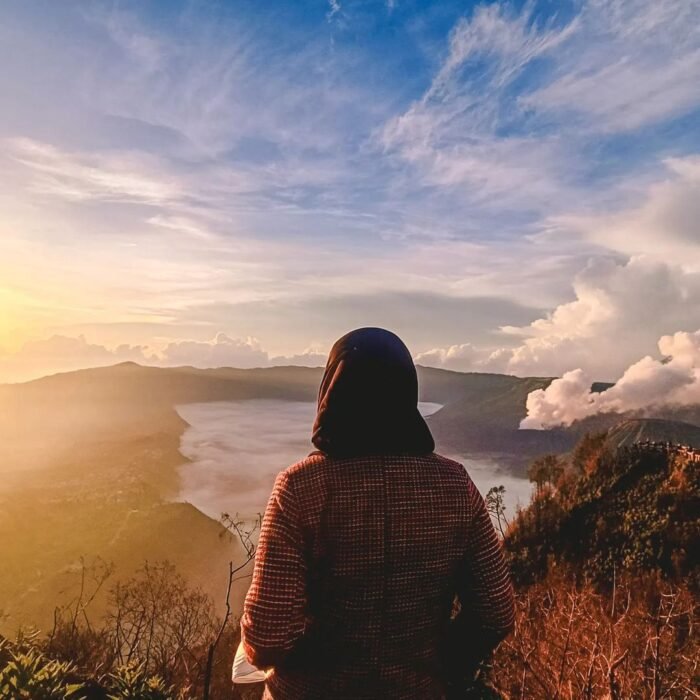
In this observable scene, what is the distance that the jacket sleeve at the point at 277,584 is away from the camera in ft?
4.79

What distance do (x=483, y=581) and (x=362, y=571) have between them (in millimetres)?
397

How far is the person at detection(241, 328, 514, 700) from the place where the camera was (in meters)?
1.48

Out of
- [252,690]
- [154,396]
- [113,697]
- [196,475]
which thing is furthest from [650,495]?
[154,396]

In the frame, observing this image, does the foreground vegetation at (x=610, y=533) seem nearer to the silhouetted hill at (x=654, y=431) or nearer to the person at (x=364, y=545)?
the person at (x=364, y=545)

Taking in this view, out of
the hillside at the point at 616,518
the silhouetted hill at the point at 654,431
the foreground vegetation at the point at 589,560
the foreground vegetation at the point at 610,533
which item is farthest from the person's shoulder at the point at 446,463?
the silhouetted hill at the point at 654,431

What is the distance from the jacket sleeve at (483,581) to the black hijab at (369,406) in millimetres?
270

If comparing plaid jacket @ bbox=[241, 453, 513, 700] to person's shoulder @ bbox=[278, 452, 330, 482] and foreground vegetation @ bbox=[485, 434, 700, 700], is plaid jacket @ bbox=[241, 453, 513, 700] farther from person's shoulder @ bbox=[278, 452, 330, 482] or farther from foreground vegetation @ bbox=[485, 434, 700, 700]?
foreground vegetation @ bbox=[485, 434, 700, 700]

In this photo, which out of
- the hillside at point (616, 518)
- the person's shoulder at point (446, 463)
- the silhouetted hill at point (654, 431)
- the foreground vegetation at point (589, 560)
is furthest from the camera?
the silhouetted hill at point (654, 431)


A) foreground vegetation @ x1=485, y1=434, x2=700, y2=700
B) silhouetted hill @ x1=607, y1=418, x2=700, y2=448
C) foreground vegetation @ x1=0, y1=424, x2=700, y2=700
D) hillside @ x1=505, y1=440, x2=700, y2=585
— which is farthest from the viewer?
silhouetted hill @ x1=607, y1=418, x2=700, y2=448

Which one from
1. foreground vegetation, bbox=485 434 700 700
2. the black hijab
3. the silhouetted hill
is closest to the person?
the black hijab

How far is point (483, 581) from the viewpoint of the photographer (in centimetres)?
167

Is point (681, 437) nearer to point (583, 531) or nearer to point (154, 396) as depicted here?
point (583, 531)

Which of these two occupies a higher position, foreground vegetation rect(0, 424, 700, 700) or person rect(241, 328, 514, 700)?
person rect(241, 328, 514, 700)

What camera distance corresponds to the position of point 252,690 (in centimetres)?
1390
